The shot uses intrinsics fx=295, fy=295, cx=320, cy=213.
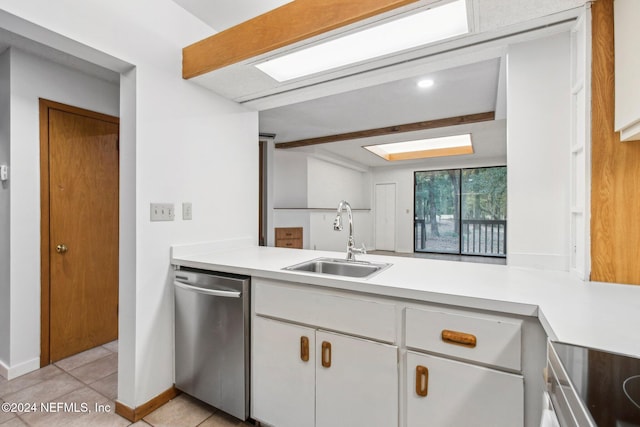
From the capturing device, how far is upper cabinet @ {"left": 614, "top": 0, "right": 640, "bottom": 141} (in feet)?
3.45

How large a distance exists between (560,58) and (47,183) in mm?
3393

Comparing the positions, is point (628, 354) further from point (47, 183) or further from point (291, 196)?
point (291, 196)

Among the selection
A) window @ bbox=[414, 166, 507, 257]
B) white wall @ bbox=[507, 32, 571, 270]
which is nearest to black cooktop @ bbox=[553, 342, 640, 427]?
white wall @ bbox=[507, 32, 571, 270]

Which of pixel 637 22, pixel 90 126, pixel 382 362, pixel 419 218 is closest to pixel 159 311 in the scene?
pixel 382 362

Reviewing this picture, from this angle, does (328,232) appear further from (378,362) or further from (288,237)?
(378,362)

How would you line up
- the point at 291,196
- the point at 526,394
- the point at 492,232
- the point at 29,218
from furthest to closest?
the point at 492,232 < the point at 291,196 < the point at 29,218 < the point at 526,394

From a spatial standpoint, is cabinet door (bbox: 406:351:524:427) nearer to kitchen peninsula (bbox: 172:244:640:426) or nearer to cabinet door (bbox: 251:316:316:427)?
kitchen peninsula (bbox: 172:244:640:426)

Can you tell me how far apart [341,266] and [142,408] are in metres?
1.42

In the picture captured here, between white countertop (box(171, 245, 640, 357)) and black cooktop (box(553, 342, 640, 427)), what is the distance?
0.07 metres

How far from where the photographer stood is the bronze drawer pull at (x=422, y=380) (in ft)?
3.79

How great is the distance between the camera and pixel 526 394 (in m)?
1.02

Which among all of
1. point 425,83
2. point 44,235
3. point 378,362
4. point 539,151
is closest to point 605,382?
point 378,362

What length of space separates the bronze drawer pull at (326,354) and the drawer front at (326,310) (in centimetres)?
8

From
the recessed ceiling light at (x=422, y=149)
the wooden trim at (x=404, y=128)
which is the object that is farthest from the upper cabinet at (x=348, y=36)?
the recessed ceiling light at (x=422, y=149)
